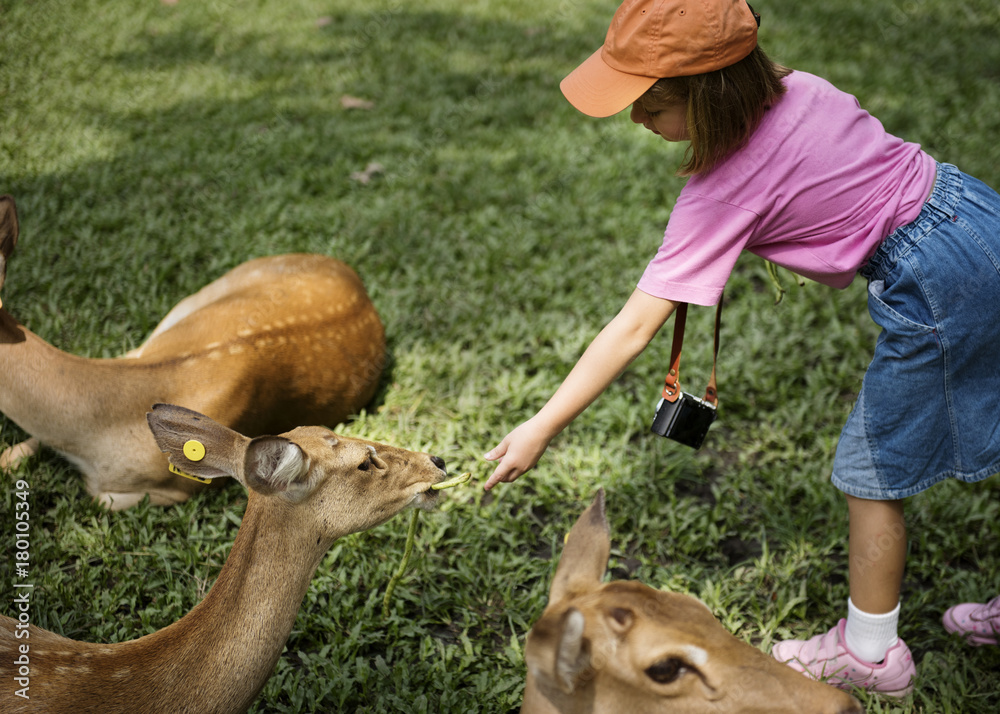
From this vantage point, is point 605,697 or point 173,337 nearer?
point 605,697

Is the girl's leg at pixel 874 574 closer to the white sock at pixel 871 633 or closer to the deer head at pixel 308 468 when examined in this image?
the white sock at pixel 871 633

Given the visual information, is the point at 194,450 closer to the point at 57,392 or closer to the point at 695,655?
the point at 57,392

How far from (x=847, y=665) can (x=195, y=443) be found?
2267mm

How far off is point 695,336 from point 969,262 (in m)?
2.05

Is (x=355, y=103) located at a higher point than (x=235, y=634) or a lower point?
lower

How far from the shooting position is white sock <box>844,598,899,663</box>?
8.63 feet

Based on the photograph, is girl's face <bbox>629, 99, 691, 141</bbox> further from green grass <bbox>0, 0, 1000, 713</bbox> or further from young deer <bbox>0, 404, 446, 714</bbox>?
green grass <bbox>0, 0, 1000, 713</bbox>

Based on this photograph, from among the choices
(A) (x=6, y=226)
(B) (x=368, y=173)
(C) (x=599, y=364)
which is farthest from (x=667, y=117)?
(B) (x=368, y=173)

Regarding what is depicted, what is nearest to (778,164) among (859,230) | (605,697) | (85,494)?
(859,230)

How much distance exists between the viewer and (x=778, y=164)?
224 centimetres

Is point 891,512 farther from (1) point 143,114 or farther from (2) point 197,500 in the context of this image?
(1) point 143,114

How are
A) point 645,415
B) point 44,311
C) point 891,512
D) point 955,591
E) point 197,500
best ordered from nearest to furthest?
point 891,512 → point 955,591 → point 197,500 → point 645,415 → point 44,311

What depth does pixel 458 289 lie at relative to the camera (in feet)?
15.3

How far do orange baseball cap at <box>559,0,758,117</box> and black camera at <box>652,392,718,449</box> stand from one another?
987mm
